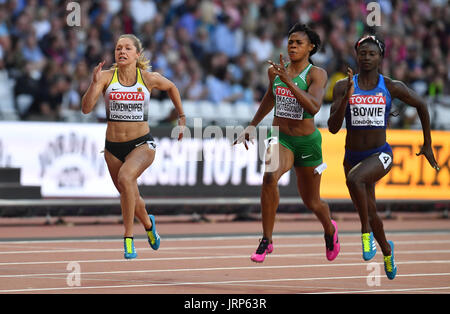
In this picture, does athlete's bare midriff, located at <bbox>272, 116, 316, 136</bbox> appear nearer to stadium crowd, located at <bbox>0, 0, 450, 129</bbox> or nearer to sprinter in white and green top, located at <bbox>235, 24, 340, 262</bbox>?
sprinter in white and green top, located at <bbox>235, 24, 340, 262</bbox>

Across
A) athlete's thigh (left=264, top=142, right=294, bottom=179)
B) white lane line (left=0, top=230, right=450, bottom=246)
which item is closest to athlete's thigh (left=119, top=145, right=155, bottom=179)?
athlete's thigh (left=264, top=142, right=294, bottom=179)

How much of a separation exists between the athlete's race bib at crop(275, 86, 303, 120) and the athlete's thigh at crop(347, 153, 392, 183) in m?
0.85

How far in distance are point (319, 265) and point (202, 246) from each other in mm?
2360

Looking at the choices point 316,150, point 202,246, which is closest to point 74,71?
point 202,246

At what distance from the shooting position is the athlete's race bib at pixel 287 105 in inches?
380

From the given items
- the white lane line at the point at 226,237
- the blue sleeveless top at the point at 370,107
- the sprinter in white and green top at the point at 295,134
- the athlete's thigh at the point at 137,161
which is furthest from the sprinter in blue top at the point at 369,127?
the white lane line at the point at 226,237

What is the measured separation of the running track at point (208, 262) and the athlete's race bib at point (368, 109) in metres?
1.65

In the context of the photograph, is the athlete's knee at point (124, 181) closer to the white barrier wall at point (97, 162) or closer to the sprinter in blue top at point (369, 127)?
the sprinter in blue top at point (369, 127)

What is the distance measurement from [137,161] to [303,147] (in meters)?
1.82

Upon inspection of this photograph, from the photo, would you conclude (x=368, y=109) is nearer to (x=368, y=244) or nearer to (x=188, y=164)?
(x=368, y=244)

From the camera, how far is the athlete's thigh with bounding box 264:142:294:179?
31.3 ft

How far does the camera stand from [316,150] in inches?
389

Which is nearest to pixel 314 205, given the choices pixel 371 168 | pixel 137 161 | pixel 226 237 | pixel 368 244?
pixel 368 244
